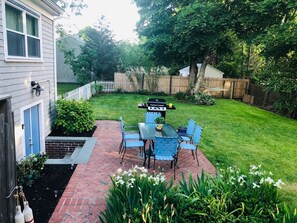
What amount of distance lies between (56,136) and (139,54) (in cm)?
1327

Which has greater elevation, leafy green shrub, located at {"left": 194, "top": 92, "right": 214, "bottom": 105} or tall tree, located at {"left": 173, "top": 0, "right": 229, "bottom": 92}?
tall tree, located at {"left": 173, "top": 0, "right": 229, "bottom": 92}

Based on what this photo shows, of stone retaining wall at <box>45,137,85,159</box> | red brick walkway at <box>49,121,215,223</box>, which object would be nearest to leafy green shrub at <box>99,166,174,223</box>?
red brick walkway at <box>49,121,215,223</box>

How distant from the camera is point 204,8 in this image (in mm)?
14719

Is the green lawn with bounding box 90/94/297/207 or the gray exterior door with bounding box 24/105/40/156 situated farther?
the green lawn with bounding box 90/94/297/207

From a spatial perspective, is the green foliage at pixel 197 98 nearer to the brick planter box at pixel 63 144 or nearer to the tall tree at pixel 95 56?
the tall tree at pixel 95 56

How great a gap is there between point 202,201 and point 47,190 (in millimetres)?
3008

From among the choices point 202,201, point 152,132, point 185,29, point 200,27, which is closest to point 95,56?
point 185,29

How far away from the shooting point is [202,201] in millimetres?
3389

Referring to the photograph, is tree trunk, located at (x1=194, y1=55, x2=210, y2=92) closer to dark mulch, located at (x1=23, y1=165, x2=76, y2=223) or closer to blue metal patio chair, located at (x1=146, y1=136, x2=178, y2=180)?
blue metal patio chair, located at (x1=146, y1=136, x2=178, y2=180)

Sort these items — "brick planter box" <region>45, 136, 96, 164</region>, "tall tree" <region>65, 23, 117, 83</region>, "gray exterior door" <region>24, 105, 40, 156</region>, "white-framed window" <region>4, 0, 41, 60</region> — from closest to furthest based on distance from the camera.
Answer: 1. "white-framed window" <region>4, 0, 41, 60</region>
2. "gray exterior door" <region>24, 105, 40, 156</region>
3. "brick planter box" <region>45, 136, 96, 164</region>
4. "tall tree" <region>65, 23, 117, 83</region>

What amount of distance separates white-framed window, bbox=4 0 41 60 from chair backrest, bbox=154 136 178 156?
3.68 meters

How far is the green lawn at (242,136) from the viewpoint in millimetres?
6449

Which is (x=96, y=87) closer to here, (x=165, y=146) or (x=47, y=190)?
(x=165, y=146)

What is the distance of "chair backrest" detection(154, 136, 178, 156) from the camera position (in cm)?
534
